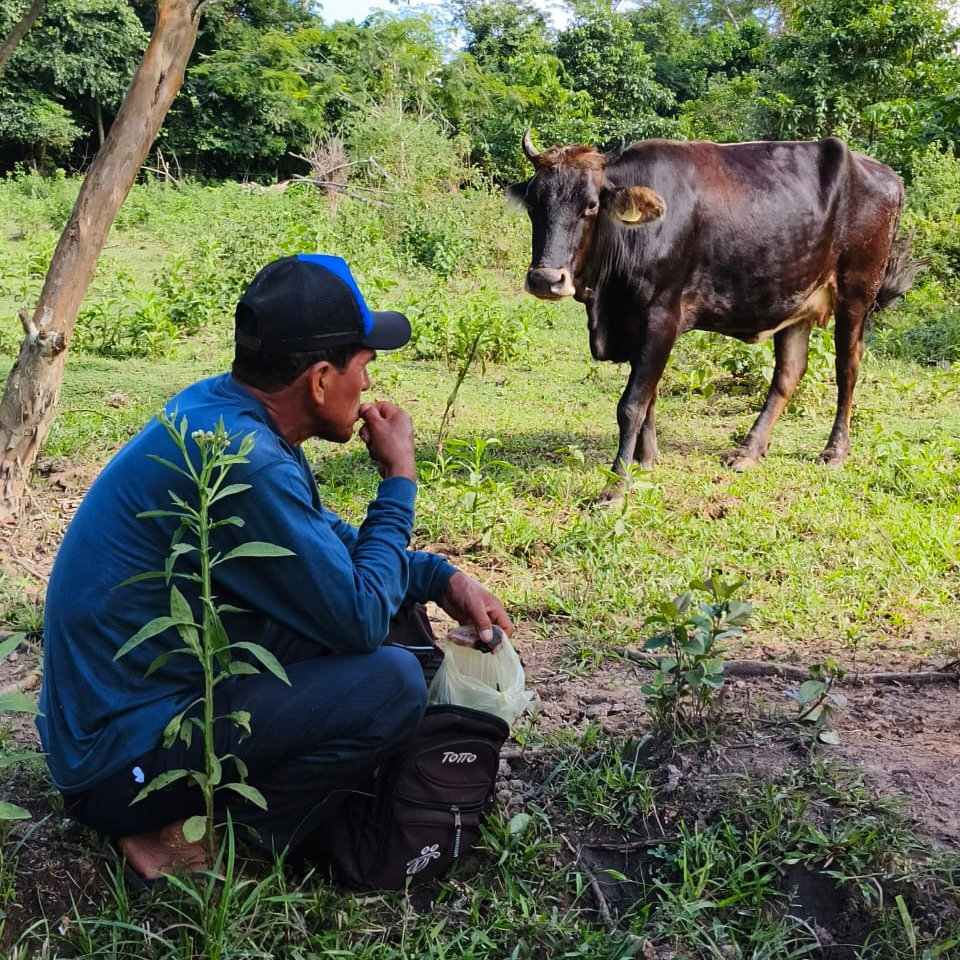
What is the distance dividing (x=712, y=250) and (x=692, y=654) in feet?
13.0

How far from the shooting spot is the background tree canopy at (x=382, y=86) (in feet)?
63.0

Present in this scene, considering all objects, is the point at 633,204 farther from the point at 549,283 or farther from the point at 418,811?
the point at 418,811

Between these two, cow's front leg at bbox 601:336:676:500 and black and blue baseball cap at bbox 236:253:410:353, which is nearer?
black and blue baseball cap at bbox 236:253:410:353

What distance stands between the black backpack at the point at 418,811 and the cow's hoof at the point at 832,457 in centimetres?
453

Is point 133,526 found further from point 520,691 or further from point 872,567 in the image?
point 872,567

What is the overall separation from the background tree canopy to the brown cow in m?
11.9

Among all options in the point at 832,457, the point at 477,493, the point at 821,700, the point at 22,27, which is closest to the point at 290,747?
the point at 821,700

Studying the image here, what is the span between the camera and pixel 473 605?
2852 mm

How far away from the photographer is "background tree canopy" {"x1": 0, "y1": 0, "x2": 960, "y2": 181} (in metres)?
19.2

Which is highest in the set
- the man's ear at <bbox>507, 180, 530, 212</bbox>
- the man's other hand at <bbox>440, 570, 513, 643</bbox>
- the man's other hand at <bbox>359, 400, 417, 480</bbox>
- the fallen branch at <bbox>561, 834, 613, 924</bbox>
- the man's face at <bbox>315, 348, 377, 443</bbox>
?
the man's ear at <bbox>507, 180, 530, 212</bbox>

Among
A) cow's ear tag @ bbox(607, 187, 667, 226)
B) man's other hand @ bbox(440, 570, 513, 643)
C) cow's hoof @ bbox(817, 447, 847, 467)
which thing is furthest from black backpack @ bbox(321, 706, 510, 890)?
cow's hoof @ bbox(817, 447, 847, 467)

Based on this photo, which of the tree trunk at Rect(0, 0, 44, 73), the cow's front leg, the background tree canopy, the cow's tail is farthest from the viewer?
the background tree canopy

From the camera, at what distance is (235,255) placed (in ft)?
36.3

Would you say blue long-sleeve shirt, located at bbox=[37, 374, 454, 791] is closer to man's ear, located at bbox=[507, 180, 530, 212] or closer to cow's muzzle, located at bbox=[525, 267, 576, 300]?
cow's muzzle, located at bbox=[525, 267, 576, 300]
